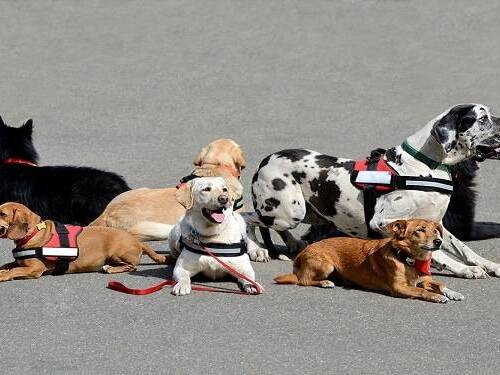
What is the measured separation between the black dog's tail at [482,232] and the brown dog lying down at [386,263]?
1780mm

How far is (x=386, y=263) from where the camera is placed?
24.3 feet

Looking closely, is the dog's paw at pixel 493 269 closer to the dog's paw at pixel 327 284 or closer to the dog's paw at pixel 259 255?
the dog's paw at pixel 327 284

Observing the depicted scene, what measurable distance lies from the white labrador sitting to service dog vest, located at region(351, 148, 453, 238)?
1.03 metres

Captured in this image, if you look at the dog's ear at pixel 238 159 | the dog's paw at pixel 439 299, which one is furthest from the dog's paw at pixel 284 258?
the dog's paw at pixel 439 299

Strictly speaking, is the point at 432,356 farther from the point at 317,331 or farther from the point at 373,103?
the point at 373,103

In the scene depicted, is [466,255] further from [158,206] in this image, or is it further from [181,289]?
[158,206]

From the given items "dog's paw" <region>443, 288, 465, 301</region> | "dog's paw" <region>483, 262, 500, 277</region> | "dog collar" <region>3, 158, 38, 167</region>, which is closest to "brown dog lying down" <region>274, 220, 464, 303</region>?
"dog's paw" <region>443, 288, 465, 301</region>

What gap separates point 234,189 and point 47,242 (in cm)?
138

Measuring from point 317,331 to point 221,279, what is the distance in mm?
1453

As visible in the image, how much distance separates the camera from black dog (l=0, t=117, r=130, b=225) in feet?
32.4

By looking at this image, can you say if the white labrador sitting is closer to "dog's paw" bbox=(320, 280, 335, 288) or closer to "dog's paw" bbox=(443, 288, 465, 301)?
"dog's paw" bbox=(320, 280, 335, 288)

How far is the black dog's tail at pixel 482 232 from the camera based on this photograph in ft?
30.2

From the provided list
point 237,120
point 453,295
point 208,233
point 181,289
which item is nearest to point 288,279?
point 208,233

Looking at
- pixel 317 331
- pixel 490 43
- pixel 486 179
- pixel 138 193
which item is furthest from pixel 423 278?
pixel 490 43
